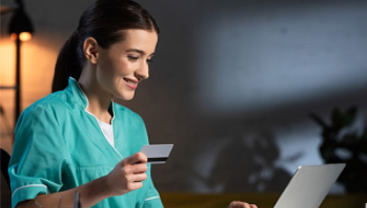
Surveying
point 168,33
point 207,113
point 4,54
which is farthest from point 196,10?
point 4,54

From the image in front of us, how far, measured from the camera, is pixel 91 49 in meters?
1.49

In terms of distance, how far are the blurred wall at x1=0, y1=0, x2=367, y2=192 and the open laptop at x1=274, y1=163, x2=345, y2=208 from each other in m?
3.22

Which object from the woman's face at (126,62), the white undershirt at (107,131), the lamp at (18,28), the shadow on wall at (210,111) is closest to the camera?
the woman's face at (126,62)

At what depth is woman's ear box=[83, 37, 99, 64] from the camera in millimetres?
1491

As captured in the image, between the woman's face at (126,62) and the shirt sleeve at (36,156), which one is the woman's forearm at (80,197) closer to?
the shirt sleeve at (36,156)

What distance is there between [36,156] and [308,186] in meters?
0.65

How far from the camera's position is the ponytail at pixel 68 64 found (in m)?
1.60

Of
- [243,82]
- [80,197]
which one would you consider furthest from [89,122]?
[243,82]

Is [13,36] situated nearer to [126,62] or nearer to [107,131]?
[107,131]

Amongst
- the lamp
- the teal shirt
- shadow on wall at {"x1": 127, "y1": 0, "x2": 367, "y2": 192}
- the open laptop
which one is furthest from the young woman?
shadow on wall at {"x1": 127, "y1": 0, "x2": 367, "y2": 192}

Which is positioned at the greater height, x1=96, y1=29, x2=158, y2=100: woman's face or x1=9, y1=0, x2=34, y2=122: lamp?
x1=96, y1=29, x2=158, y2=100: woman's face

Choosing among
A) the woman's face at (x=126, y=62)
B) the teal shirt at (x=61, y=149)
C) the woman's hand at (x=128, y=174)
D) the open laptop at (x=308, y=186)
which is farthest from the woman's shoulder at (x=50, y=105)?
the open laptop at (x=308, y=186)

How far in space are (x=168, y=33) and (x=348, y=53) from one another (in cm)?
146

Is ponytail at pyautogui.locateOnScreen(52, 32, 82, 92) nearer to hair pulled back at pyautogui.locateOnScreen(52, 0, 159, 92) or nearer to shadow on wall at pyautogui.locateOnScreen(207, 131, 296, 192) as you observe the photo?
hair pulled back at pyautogui.locateOnScreen(52, 0, 159, 92)
